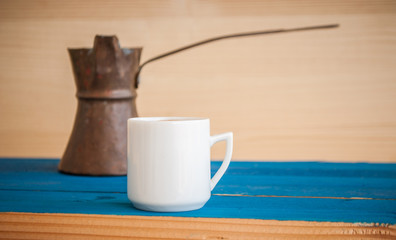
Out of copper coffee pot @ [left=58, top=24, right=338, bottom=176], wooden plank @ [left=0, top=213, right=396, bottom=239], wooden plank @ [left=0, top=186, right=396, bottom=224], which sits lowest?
wooden plank @ [left=0, top=213, right=396, bottom=239]

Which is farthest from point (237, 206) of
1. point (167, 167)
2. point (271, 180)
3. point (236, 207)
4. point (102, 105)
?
point (102, 105)

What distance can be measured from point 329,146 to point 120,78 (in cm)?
59

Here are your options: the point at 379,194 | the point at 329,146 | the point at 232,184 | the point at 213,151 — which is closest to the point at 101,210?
the point at 232,184

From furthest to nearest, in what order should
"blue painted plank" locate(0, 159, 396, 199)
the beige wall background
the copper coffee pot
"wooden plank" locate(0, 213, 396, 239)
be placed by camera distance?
1. the beige wall background
2. the copper coffee pot
3. "blue painted plank" locate(0, 159, 396, 199)
4. "wooden plank" locate(0, 213, 396, 239)

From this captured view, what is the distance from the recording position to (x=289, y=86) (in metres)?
1.09

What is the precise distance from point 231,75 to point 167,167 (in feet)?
2.01

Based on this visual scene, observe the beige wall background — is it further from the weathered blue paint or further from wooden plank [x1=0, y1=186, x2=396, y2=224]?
wooden plank [x1=0, y1=186, x2=396, y2=224]

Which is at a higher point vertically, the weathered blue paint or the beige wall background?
the beige wall background

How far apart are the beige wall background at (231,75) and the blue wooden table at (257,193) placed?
0.21 metres

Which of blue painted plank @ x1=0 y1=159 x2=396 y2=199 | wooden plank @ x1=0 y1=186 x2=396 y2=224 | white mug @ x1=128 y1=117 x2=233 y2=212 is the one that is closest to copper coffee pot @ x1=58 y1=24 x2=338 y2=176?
blue painted plank @ x1=0 y1=159 x2=396 y2=199

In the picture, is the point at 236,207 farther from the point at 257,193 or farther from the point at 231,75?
the point at 231,75

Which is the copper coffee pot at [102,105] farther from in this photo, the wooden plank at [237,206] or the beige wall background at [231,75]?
the beige wall background at [231,75]

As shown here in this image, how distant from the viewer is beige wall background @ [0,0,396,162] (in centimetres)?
107

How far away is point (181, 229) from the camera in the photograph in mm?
481
